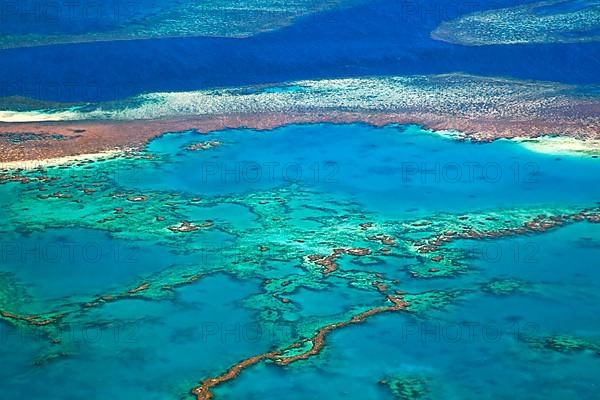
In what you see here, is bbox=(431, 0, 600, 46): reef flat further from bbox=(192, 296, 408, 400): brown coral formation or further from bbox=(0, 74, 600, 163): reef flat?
bbox=(192, 296, 408, 400): brown coral formation

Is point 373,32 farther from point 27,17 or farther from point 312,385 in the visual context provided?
point 312,385

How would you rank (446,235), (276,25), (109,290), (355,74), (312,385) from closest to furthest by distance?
Answer: (312,385)
(109,290)
(446,235)
(355,74)
(276,25)

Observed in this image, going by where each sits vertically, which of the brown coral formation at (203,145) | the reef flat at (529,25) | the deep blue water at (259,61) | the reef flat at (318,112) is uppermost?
the reef flat at (529,25)

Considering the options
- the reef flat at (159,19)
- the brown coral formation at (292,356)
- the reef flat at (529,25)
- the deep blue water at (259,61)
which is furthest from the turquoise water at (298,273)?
the reef flat at (529,25)

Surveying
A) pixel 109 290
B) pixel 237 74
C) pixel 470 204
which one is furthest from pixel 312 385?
pixel 237 74

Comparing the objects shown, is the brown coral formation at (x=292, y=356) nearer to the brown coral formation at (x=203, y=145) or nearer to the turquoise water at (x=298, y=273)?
the turquoise water at (x=298, y=273)

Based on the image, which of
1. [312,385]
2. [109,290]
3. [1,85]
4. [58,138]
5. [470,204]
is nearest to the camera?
[312,385]

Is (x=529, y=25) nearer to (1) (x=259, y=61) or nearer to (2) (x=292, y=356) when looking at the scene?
(1) (x=259, y=61)

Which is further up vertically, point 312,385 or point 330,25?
point 330,25
